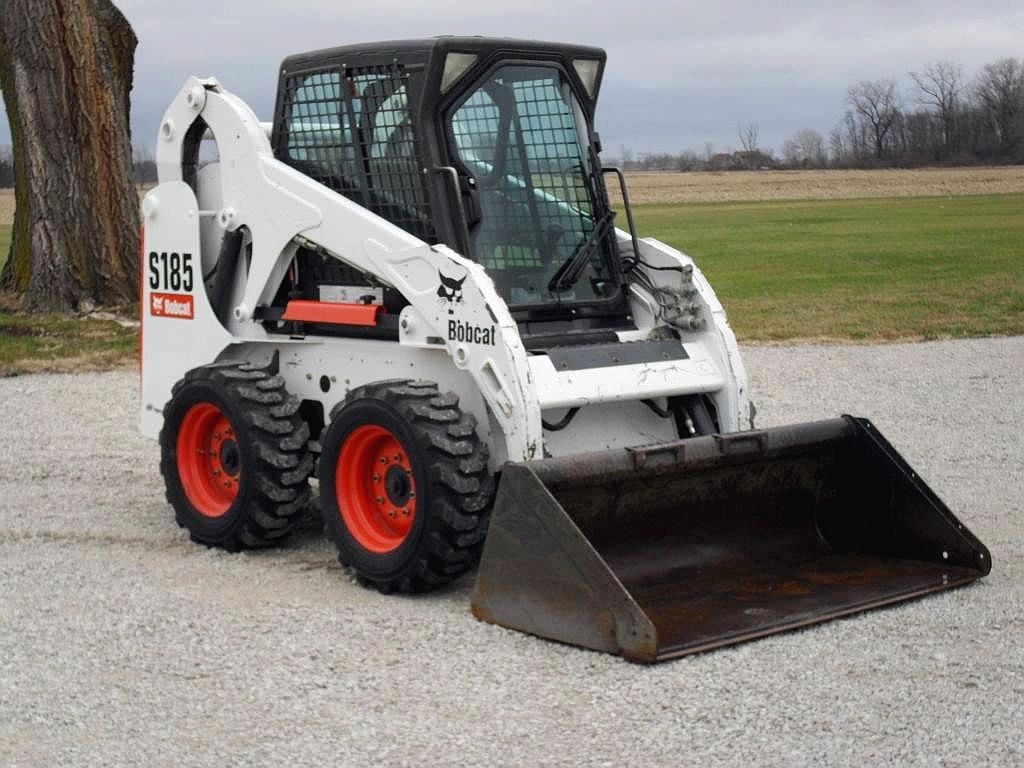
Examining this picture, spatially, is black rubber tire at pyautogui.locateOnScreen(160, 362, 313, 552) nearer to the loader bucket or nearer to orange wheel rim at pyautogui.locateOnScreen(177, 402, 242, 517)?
orange wheel rim at pyautogui.locateOnScreen(177, 402, 242, 517)

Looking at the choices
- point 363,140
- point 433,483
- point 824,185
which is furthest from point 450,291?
point 824,185

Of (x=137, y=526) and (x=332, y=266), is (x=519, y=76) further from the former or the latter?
(x=137, y=526)

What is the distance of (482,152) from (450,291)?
1.01 meters

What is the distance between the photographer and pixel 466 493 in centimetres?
642

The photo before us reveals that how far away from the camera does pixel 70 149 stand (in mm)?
17344

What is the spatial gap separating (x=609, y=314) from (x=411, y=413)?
1.62 meters

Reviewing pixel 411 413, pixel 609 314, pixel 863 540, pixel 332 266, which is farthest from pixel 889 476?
pixel 332 266

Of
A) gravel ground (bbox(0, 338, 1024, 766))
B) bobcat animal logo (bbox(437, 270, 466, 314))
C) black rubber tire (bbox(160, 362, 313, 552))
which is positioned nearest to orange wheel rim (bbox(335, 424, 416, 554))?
gravel ground (bbox(0, 338, 1024, 766))

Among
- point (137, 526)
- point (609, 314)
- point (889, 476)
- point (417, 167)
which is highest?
point (417, 167)

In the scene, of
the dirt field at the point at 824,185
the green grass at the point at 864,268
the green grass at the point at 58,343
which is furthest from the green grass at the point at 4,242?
the green grass at the point at 864,268

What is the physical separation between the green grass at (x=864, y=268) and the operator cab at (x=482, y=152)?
9598 millimetres

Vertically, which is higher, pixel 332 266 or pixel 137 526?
pixel 332 266

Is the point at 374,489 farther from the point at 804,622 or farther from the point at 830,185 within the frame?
the point at 830,185

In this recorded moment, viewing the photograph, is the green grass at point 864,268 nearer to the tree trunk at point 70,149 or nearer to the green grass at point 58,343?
the green grass at point 58,343
